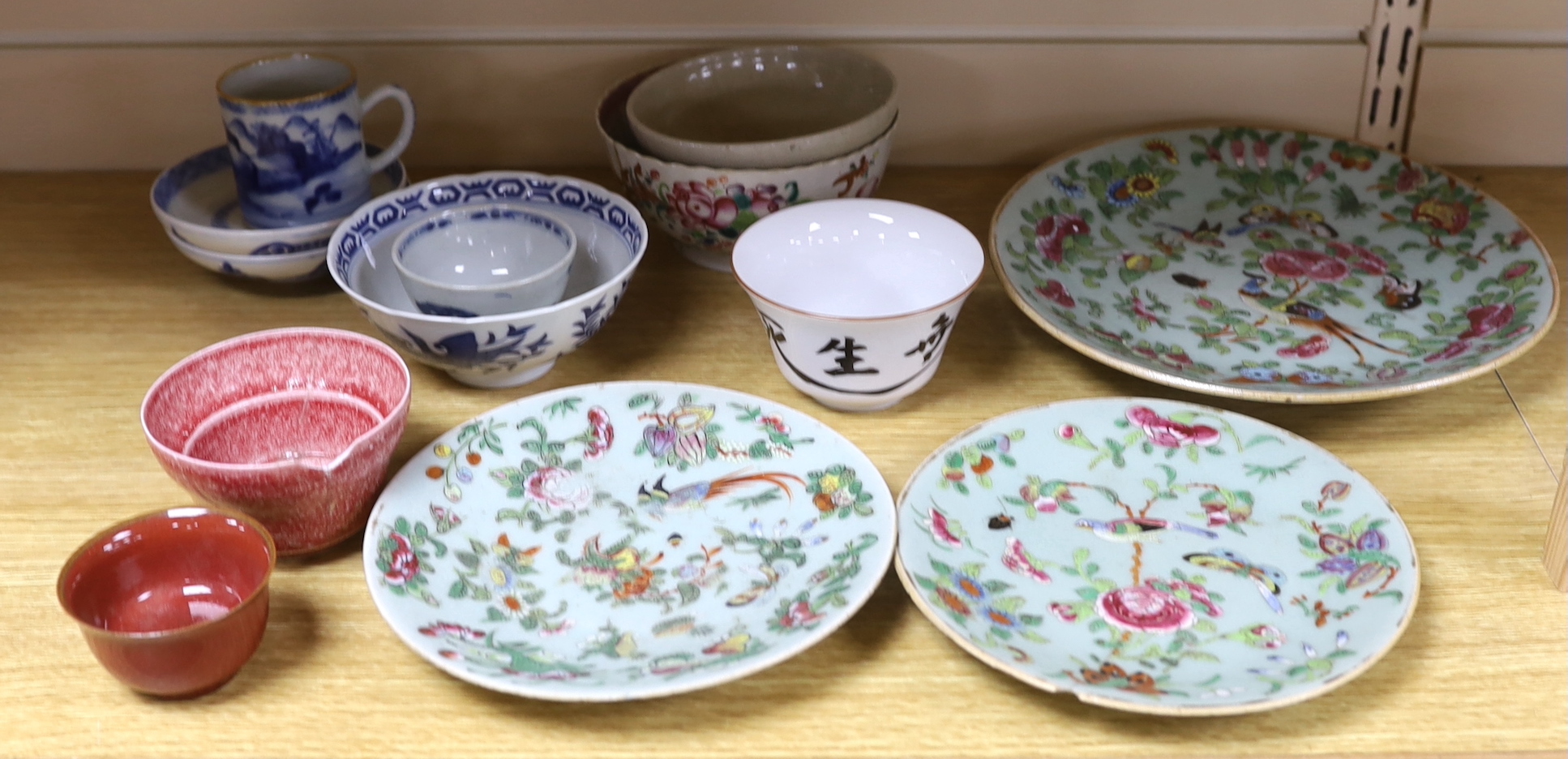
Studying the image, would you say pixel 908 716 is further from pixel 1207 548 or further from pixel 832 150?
pixel 832 150

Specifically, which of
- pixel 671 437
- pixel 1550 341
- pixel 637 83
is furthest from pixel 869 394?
pixel 1550 341

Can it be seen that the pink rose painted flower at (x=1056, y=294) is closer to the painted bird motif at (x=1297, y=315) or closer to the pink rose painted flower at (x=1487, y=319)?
the painted bird motif at (x=1297, y=315)

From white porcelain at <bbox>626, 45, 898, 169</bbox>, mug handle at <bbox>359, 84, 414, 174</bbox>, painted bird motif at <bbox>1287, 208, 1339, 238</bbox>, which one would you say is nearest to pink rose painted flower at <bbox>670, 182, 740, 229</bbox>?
white porcelain at <bbox>626, 45, 898, 169</bbox>

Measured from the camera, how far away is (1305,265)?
939 mm

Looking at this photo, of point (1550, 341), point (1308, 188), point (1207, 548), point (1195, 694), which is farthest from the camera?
point (1308, 188)

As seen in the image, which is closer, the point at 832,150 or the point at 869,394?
the point at 869,394

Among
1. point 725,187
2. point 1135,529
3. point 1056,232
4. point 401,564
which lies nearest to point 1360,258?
point 1056,232

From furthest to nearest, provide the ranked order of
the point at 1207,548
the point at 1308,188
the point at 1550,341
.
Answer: the point at 1308,188 < the point at 1550,341 < the point at 1207,548

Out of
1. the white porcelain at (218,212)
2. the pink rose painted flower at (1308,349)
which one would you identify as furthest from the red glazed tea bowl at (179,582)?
the pink rose painted flower at (1308,349)

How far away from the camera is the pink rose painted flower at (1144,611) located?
2.13 feet

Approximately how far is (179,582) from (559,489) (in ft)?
0.67

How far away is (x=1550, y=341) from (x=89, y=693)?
0.91m

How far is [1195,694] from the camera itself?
0.59 meters

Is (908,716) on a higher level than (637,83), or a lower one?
lower
